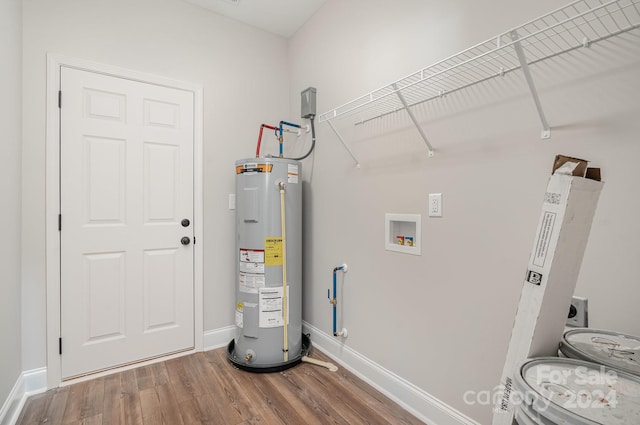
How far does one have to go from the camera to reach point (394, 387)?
1.90 m

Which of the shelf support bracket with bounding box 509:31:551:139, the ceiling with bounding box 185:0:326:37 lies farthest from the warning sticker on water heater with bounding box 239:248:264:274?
the ceiling with bounding box 185:0:326:37

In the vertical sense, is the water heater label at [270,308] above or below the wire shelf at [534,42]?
below

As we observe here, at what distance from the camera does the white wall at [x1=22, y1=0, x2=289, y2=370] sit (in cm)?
197

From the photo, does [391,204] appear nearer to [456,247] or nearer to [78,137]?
[456,247]

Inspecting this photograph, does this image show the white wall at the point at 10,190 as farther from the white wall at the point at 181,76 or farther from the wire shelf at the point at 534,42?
the wire shelf at the point at 534,42

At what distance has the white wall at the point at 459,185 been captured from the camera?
1.09 meters

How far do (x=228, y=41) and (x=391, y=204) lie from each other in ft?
6.70

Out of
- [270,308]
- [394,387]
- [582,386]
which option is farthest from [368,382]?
[582,386]

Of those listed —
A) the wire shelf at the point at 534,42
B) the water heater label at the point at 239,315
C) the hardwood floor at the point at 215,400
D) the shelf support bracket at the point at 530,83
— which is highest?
the wire shelf at the point at 534,42

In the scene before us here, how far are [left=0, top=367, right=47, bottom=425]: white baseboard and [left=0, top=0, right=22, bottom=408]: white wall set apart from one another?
0.18 feet

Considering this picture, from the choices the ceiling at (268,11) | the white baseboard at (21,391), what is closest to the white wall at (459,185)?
the ceiling at (268,11)

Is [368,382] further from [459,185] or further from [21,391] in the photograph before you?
[21,391]

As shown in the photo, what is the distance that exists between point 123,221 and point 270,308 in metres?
1.25

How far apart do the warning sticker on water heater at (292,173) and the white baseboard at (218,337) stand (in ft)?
4.64
